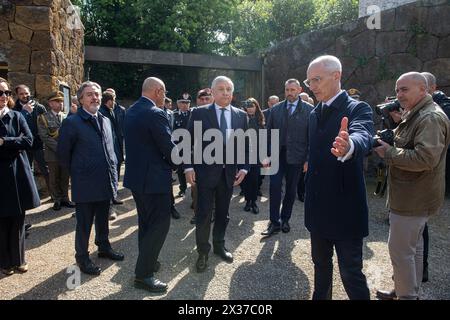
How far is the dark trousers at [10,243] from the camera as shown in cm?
343

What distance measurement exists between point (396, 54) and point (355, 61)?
100 cm

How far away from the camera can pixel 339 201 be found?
2291mm

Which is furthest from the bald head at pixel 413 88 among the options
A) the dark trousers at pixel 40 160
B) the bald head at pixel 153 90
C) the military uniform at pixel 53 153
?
the dark trousers at pixel 40 160

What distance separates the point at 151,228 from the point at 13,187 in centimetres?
151

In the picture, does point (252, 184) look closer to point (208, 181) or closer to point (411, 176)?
point (208, 181)

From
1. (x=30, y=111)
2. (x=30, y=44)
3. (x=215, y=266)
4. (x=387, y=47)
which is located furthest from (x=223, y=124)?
(x=387, y=47)

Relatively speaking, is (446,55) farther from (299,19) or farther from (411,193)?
(299,19)

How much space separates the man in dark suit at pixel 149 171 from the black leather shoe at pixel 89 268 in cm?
53

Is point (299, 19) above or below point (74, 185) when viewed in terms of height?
above

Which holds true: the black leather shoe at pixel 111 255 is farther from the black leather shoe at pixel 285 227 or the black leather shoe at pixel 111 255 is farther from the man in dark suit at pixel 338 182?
the man in dark suit at pixel 338 182

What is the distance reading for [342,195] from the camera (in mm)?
2279

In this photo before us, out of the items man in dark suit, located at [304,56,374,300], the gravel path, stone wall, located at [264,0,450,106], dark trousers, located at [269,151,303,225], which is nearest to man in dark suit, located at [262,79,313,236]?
dark trousers, located at [269,151,303,225]

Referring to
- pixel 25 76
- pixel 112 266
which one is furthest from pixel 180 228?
pixel 25 76

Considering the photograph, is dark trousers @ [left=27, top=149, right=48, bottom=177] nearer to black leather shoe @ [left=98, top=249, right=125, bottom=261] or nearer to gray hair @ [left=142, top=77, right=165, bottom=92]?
black leather shoe @ [left=98, top=249, right=125, bottom=261]
